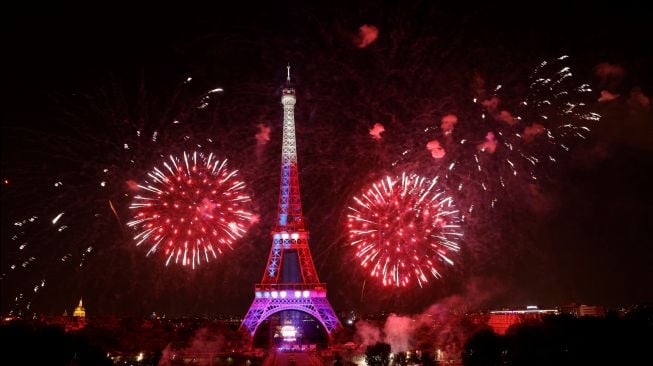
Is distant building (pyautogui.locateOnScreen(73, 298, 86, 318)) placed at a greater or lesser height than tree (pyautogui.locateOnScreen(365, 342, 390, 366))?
greater

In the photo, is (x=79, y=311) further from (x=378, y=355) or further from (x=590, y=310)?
(x=590, y=310)

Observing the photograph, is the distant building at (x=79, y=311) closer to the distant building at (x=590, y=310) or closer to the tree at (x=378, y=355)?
the tree at (x=378, y=355)

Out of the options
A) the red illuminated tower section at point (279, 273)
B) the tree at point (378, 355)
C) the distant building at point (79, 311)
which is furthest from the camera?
the distant building at point (79, 311)

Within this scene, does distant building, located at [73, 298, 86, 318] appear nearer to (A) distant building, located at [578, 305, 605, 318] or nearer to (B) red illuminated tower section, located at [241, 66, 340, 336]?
(B) red illuminated tower section, located at [241, 66, 340, 336]

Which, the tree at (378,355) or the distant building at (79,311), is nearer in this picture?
the tree at (378,355)

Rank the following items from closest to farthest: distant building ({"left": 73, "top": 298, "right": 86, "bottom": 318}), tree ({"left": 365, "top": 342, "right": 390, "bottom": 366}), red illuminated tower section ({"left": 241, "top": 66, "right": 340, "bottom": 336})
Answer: tree ({"left": 365, "top": 342, "right": 390, "bottom": 366}) → red illuminated tower section ({"left": 241, "top": 66, "right": 340, "bottom": 336}) → distant building ({"left": 73, "top": 298, "right": 86, "bottom": 318})

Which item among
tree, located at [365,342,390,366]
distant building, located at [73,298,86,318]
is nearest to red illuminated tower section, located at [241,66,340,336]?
tree, located at [365,342,390,366]

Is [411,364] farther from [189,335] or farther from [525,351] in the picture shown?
[189,335]

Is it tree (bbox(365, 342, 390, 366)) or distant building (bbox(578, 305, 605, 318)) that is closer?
tree (bbox(365, 342, 390, 366))

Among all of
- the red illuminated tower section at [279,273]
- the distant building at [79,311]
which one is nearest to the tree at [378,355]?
the red illuminated tower section at [279,273]

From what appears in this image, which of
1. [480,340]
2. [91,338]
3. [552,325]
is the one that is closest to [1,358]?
[91,338]

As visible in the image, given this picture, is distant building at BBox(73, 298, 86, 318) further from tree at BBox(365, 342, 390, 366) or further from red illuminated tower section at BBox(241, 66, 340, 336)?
tree at BBox(365, 342, 390, 366)

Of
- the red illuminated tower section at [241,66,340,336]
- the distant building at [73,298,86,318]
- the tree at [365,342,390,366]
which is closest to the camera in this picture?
the tree at [365,342,390,366]

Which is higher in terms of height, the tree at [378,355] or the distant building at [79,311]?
the distant building at [79,311]
